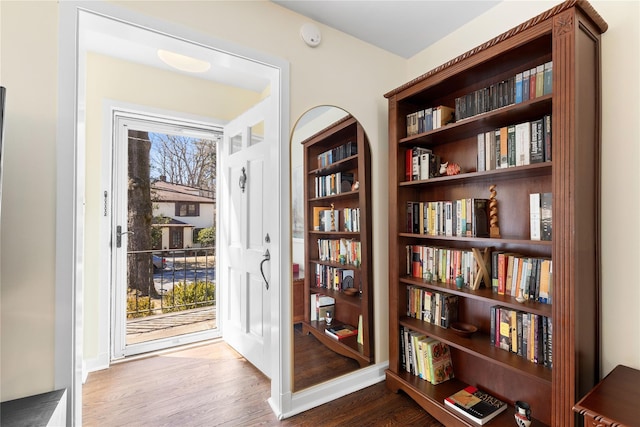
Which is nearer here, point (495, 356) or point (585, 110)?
point (585, 110)

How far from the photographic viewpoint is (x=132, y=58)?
253 cm

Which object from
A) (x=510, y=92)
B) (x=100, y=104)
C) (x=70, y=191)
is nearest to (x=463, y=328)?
(x=510, y=92)

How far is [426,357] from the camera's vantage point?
2006 millimetres

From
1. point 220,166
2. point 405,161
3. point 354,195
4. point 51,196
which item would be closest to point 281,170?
point 354,195

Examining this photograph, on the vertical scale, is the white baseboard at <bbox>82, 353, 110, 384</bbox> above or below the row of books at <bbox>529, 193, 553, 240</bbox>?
below

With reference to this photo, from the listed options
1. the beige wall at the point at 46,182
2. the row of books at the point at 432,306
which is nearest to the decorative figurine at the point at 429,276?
the row of books at the point at 432,306

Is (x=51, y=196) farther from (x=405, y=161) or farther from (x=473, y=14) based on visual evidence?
(x=473, y=14)

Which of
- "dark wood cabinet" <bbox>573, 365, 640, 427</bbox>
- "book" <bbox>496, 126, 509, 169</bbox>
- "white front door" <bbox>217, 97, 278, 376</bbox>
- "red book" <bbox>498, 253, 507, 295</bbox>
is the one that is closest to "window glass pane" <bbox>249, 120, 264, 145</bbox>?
"white front door" <bbox>217, 97, 278, 376</bbox>

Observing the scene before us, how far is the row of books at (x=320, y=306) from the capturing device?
2.19 metres

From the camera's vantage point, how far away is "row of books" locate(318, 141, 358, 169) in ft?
7.15

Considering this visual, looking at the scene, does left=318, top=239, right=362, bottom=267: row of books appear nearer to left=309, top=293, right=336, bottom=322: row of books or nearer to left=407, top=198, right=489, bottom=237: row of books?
left=309, top=293, right=336, bottom=322: row of books

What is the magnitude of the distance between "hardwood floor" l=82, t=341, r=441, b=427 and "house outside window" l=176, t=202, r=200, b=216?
1380mm

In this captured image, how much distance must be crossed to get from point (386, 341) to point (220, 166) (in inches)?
91.3

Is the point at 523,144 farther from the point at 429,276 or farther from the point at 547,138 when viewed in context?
the point at 429,276
